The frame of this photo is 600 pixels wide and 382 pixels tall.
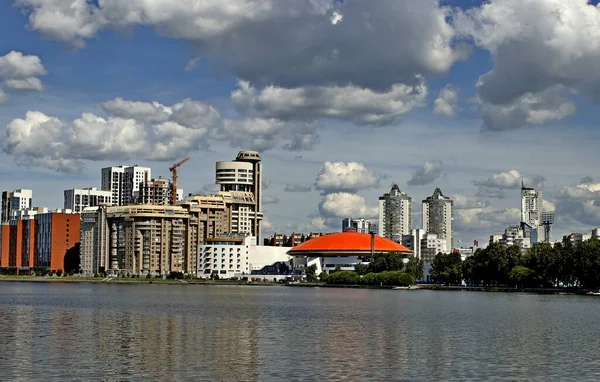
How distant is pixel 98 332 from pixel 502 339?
119 feet

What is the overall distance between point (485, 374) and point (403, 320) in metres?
49.0

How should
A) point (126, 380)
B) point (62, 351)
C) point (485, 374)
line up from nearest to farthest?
point (126, 380), point (485, 374), point (62, 351)

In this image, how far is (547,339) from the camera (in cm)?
8075

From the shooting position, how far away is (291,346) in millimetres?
70125

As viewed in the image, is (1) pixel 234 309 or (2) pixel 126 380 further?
(1) pixel 234 309

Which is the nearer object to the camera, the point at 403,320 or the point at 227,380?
the point at 227,380

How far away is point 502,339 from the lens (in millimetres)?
80062

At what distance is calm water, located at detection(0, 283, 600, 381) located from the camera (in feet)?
180

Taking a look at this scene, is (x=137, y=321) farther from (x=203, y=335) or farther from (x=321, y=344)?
(x=321, y=344)

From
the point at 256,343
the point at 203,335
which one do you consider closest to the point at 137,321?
the point at 203,335

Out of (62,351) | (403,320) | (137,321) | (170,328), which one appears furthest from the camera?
(403,320)

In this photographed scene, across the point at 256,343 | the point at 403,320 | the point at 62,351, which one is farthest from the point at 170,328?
the point at 403,320

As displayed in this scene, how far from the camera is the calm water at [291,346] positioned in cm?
5481

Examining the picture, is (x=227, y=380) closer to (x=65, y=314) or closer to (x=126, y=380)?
(x=126, y=380)
